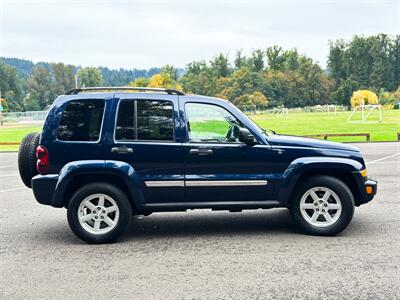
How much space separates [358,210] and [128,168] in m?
3.97

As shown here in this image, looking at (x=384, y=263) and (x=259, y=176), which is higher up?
(x=259, y=176)

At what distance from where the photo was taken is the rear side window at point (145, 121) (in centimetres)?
573

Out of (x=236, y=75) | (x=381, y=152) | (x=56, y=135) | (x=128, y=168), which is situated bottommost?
(x=381, y=152)

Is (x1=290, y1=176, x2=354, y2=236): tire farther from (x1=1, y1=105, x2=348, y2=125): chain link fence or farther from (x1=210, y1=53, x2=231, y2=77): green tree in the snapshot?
(x1=210, y1=53, x2=231, y2=77): green tree

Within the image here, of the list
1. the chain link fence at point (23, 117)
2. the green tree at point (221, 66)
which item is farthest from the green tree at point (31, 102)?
the green tree at point (221, 66)

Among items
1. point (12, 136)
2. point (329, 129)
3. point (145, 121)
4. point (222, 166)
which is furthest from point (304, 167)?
point (12, 136)

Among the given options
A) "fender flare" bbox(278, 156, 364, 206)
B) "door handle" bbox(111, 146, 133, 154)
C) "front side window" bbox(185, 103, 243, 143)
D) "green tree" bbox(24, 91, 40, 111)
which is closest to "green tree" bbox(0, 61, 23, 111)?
"green tree" bbox(24, 91, 40, 111)

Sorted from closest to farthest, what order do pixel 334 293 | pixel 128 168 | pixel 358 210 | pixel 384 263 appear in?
1. pixel 334 293
2. pixel 384 263
3. pixel 128 168
4. pixel 358 210

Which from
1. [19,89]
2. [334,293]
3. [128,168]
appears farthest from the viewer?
[19,89]

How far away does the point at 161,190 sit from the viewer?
225 inches

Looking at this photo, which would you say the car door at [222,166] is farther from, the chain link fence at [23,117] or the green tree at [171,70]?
the green tree at [171,70]

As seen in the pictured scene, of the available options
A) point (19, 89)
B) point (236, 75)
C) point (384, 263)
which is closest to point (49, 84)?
point (19, 89)

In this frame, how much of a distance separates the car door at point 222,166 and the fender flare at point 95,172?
69 centimetres

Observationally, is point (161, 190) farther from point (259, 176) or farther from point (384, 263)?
point (384, 263)
